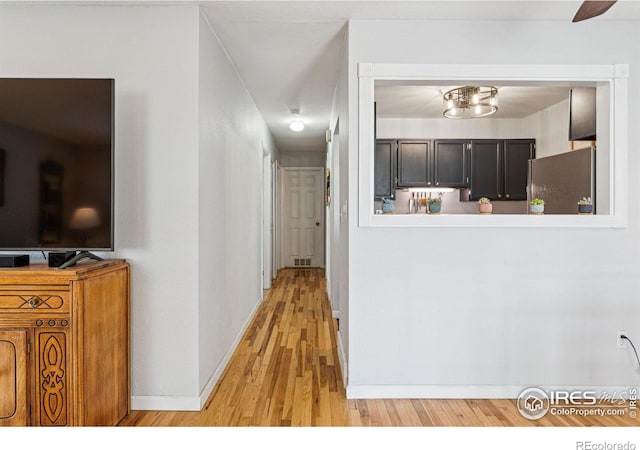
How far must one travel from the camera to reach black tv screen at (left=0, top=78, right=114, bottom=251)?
6.90 ft

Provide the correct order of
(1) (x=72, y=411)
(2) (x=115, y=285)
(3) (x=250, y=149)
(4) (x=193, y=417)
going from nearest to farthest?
(1) (x=72, y=411), (2) (x=115, y=285), (4) (x=193, y=417), (3) (x=250, y=149)

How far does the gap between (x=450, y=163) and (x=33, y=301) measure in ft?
16.6

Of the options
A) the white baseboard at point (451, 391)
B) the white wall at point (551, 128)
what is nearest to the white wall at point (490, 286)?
the white baseboard at point (451, 391)

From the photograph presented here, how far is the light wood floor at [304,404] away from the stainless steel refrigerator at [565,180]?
148cm

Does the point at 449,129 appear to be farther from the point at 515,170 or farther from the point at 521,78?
the point at 521,78

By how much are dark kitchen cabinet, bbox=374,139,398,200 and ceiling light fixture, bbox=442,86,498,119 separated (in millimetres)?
1499

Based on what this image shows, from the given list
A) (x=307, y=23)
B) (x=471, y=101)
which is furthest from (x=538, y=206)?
(x=307, y=23)

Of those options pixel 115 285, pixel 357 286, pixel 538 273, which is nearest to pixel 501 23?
pixel 538 273

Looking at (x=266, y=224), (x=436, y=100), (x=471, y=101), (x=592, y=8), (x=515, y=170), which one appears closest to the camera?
(x=592, y=8)

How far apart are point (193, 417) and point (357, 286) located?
1227 mm

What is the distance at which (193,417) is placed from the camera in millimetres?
2389

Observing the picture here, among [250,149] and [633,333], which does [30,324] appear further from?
[633,333]

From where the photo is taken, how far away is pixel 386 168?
5734 millimetres

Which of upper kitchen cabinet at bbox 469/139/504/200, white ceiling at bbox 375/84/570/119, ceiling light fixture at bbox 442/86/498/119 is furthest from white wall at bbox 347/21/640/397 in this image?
upper kitchen cabinet at bbox 469/139/504/200
